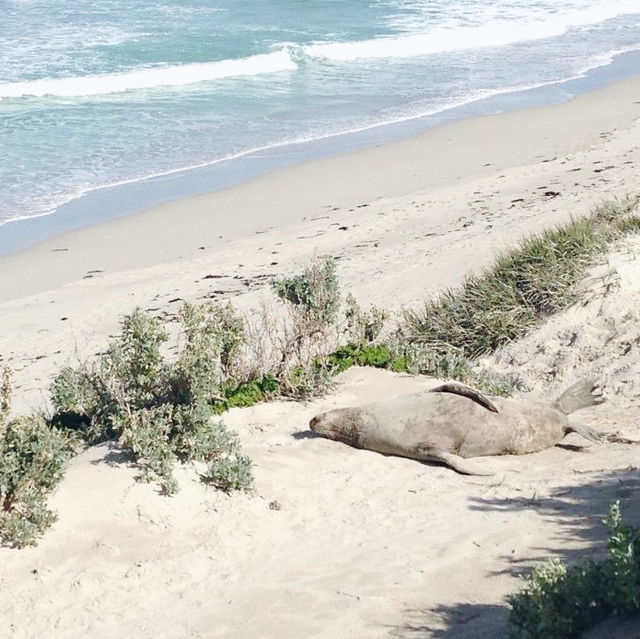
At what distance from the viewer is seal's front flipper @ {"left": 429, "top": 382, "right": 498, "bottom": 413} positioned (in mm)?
7500

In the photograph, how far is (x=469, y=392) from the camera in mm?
7609

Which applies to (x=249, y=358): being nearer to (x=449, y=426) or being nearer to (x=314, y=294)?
(x=314, y=294)

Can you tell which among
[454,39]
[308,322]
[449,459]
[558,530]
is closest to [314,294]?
[308,322]

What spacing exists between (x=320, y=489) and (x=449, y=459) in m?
0.91

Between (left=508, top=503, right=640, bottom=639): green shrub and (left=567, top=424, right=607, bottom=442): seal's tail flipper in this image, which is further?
(left=567, top=424, right=607, bottom=442): seal's tail flipper

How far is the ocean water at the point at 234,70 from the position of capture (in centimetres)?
1934

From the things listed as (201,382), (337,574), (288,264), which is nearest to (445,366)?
(201,382)

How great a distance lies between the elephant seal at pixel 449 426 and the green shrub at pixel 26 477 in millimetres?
2136

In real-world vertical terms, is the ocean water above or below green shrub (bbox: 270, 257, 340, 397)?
above

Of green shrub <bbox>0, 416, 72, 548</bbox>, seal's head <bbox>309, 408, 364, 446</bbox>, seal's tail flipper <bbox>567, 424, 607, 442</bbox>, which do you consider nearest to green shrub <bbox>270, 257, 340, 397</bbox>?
seal's head <bbox>309, 408, 364, 446</bbox>

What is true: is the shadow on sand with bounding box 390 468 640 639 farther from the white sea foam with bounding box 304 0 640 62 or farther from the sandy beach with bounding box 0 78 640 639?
the white sea foam with bounding box 304 0 640 62

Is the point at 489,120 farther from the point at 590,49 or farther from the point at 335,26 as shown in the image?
the point at 335,26

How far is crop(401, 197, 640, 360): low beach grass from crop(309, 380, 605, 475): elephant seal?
1814 mm

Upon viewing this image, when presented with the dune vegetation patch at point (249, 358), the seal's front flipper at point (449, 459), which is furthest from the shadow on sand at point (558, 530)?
the dune vegetation patch at point (249, 358)
